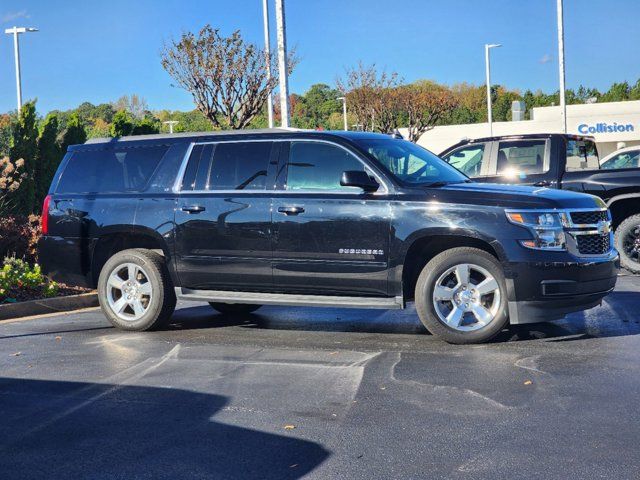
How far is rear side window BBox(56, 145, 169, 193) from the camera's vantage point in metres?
9.02

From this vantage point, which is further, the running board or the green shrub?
the green shrub

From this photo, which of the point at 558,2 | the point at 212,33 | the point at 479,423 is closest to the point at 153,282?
the point at 479,423

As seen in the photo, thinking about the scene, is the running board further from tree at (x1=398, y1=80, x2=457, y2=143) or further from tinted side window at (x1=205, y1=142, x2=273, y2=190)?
tree at (x1=398, y1=80, x2=457, y2=143)

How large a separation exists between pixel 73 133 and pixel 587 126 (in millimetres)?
Answer: 37762

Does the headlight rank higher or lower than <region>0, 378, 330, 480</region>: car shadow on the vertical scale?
higher

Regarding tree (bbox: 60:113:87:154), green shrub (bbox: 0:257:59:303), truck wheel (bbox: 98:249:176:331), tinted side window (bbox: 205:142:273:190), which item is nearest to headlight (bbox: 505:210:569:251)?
tinted side window (bbox: 205:142:273:190)

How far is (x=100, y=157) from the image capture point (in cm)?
931

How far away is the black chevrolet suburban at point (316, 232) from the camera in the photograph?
7.43 metres

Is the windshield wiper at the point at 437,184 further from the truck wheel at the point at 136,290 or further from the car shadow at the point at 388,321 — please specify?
the truck wheel at the point at 136,290

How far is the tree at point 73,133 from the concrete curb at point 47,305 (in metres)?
10.7

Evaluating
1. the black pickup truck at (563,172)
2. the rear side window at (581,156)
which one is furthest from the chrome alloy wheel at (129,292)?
the rear side window at (581,156)

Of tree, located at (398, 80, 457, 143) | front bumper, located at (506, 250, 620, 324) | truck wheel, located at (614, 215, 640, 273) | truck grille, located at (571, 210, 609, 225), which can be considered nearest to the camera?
front bumper, located at (506, 250, 620, 324)

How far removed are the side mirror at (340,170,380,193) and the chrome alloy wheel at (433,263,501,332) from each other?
3.35 ft

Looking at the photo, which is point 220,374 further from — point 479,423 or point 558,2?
point 558,2
